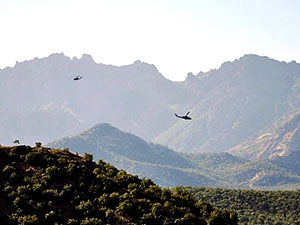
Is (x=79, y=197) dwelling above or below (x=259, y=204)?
above

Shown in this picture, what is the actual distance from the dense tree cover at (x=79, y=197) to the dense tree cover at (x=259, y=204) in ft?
219

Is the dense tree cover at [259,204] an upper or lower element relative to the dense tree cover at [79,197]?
lower

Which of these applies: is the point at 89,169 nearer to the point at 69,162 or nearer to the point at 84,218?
the point at 69,162

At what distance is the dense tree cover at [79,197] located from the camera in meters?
42.5

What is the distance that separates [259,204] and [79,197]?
92128 mm

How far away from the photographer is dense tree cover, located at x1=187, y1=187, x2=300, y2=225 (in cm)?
11394

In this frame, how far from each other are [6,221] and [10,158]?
10.00 meters

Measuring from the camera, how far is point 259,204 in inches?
5059

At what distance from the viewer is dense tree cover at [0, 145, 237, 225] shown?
42.5 metres

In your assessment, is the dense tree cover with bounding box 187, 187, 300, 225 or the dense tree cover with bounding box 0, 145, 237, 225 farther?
the dense tree cover with bounding box 187, 187, 300, 225

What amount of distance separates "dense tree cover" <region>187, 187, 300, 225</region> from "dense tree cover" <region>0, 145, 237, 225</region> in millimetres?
66732

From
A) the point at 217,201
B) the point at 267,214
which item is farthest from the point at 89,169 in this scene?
the point at 217,201

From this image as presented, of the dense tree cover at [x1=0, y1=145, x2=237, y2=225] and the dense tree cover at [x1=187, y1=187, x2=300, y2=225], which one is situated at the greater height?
the dense tree cover at [x1=0, y1=145, x2=237, y2=225]

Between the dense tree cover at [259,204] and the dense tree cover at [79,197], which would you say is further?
the dense tree cover at [259,204]
